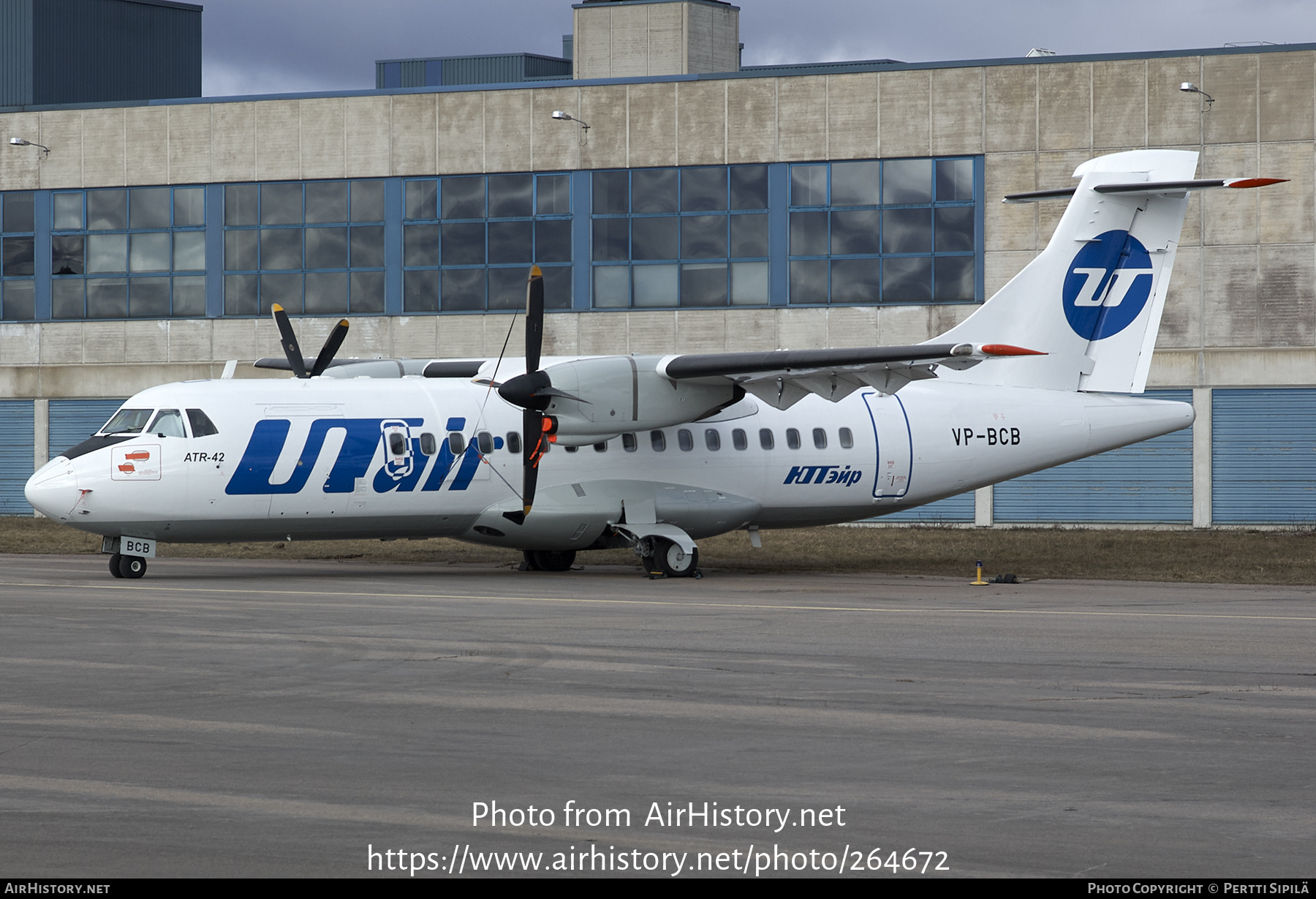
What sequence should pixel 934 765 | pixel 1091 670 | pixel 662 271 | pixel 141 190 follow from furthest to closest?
1. pixel 141 190
2. pixel 662 271
3. pixel 1091 670
4. pixel 934 765

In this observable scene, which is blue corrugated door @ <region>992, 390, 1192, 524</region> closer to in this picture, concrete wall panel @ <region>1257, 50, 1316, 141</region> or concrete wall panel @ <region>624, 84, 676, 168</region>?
concrete wall panel @ <region>1257, 50, 1316, 141</region>

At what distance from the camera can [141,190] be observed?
152ft

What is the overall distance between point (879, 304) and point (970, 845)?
35318 mm

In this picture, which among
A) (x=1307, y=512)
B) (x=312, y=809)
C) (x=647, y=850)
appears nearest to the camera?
(x=647, y=850)

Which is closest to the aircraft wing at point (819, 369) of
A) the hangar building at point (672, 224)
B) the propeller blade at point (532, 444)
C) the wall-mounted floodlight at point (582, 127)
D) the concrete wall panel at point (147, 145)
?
the propeller blade at point (532, 444)

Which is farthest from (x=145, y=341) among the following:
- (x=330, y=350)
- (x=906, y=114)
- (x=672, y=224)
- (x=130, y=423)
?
(x=130, y=423)

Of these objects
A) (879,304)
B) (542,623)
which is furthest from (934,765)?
(879,304)

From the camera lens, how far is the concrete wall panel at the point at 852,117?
41.6m

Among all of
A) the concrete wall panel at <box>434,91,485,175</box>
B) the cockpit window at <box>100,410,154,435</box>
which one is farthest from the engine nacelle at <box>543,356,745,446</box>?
the concrete wall panel at <box>434,91,485,175</box>

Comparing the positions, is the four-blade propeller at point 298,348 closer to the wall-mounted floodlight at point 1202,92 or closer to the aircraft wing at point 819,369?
the aircraft wing at point 819,369

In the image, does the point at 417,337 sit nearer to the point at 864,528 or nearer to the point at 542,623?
the point at 864,528

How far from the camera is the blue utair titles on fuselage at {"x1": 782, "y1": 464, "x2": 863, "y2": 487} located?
85.6ft

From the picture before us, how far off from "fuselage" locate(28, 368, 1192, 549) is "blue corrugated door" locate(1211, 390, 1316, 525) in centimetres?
1373

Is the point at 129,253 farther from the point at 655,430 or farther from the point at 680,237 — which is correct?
the point at 655,430
